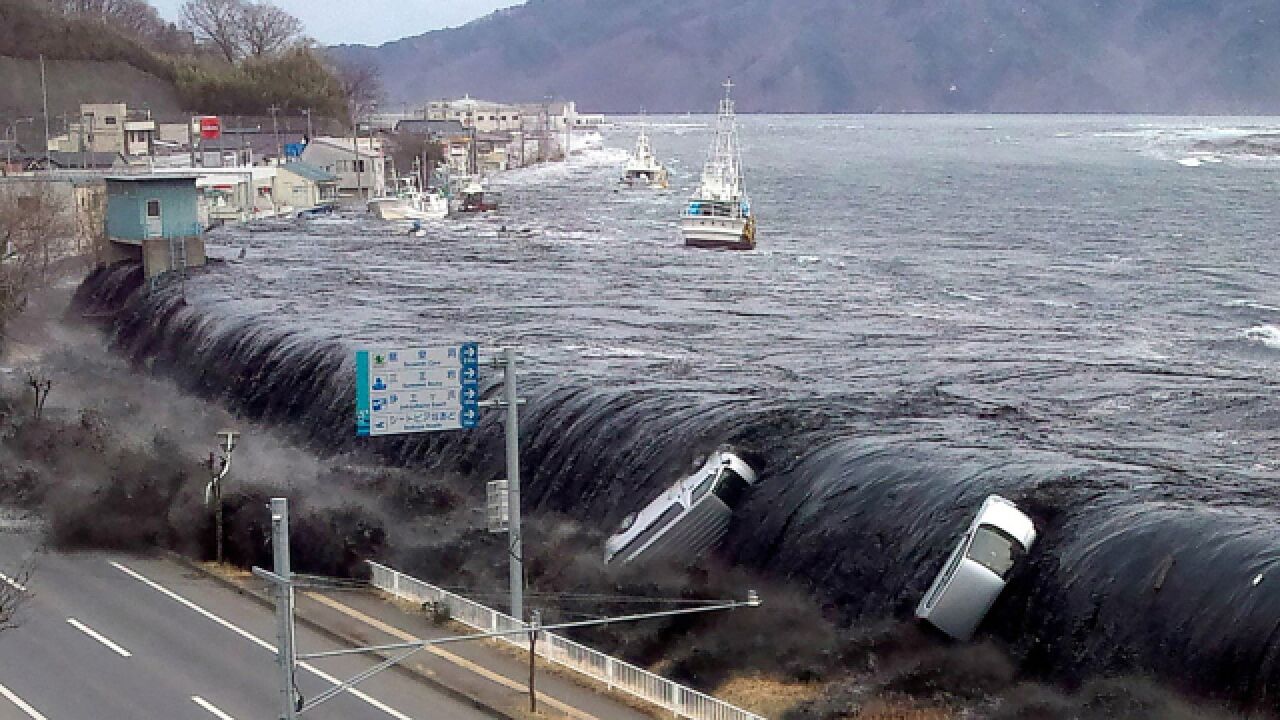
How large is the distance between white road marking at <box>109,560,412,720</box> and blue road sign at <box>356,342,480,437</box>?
3.37m

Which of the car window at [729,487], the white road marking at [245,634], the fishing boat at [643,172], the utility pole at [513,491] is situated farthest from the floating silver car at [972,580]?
the fishing boat at [643,172]

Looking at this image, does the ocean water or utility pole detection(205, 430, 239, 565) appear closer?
the ocean water

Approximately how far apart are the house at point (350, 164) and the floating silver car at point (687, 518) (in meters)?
76.8

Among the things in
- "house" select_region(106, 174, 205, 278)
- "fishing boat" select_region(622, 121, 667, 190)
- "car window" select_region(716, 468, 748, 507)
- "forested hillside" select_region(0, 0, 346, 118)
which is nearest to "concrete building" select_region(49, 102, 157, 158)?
"forested hillside" select_region(0, 0, 346, 118)

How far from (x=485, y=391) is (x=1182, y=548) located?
644 inches

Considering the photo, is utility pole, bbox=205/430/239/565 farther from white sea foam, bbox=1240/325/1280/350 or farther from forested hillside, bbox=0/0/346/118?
forested hillside, bbox=0/0/346/118

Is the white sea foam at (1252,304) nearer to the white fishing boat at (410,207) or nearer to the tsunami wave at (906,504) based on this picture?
the tsunami wave at (906,504)

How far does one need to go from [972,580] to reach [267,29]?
494 ft

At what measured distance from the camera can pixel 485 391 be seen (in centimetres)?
3397

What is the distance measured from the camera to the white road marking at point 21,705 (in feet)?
65.7

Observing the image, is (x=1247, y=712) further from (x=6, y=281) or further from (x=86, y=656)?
(x=6, y=281)

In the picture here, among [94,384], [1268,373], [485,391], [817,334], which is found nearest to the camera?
[485,391]

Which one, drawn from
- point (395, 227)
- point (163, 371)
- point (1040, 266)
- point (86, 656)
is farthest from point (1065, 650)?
point (395, 227)

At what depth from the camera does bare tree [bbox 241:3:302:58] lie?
161 meters
